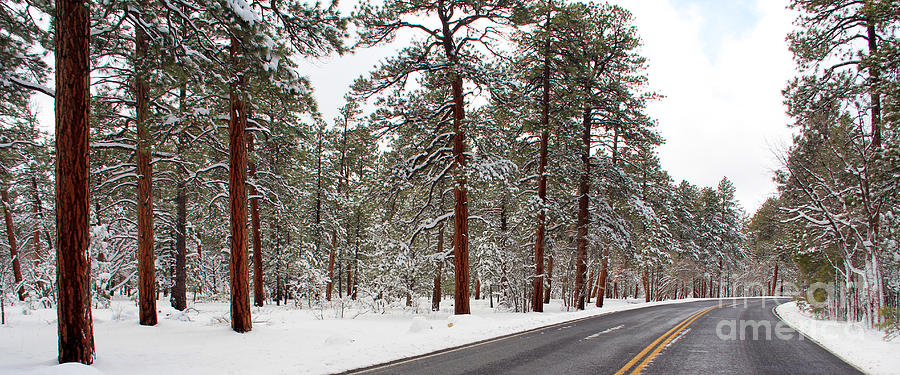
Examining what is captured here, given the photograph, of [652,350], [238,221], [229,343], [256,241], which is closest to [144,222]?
[238,221]

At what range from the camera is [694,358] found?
8242 mm

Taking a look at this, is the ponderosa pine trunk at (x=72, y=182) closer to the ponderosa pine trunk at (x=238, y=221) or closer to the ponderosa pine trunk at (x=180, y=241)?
the ponderosa pine trunk at (x=238, y=221)

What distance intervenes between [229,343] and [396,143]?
10.0 metres

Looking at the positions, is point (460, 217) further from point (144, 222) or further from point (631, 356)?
point (144, 222)

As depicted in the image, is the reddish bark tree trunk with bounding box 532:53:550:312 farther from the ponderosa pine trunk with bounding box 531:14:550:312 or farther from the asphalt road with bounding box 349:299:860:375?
the asphalt road with bounding box 349:299:860:375

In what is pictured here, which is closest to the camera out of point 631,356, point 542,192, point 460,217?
point 631,356

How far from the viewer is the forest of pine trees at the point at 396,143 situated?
8352 millimetres

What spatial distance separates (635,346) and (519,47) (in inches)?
554

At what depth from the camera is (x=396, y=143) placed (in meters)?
17.4

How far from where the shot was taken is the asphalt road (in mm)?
7195

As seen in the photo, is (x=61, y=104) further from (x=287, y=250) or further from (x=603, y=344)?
(x=287, y=250)

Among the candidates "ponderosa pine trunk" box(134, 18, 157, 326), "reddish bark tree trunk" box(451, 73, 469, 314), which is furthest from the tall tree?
"ponderosa pine trunk" box(134, 18, 157, 326)

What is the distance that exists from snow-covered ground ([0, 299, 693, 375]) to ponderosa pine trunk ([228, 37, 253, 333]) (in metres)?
0.50

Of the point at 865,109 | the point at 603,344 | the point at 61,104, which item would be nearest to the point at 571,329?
the point at 603,344
